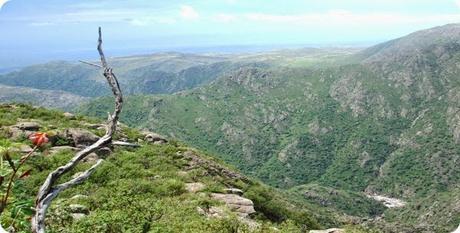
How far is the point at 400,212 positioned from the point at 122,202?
192461 millimetres

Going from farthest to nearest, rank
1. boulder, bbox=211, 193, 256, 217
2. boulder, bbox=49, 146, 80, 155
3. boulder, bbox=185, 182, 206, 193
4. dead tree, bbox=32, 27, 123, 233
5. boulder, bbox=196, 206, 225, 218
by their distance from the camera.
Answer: boulder, bbox=49, 146, 80, 155 < boulder, bbox=185, 182, 206, 193 < boulder, bbox=211, 193, 256, 217 < boulder, bbox=196, 206, 225, 218 < dead tree, bbox=32, 27, 123, 233

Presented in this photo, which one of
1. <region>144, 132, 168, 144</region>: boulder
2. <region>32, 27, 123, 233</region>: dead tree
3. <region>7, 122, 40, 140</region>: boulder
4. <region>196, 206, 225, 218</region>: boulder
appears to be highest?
<region>32, 27, 123, 233</region>: dead tree

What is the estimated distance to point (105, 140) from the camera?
5336mm

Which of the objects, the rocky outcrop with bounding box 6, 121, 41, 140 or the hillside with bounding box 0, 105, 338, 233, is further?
the rocky outcrop with bounding box 6, 121, 41, 140

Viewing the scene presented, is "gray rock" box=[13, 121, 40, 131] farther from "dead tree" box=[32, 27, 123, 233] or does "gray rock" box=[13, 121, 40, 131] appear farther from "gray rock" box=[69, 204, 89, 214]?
"dead tree" box=[32, 27, 123, 233]

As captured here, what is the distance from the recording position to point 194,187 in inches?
1347

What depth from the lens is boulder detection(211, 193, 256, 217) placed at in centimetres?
3062

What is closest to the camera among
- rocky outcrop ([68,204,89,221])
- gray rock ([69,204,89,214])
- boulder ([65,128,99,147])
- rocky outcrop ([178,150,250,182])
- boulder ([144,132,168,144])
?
rocky outcrop ([68,204,89,221])

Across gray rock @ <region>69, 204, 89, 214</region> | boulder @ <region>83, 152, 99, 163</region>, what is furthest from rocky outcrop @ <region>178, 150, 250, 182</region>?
gray rock @ <region>69, 204, 89, 214</region>

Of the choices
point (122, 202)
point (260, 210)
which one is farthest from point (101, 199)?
point (260, 210)

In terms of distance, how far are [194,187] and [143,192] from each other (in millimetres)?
4578

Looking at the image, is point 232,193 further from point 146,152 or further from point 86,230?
point 86,230

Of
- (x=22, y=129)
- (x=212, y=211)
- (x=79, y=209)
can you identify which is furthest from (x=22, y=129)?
(x=79, y=209)

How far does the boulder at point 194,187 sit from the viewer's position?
110 ft
